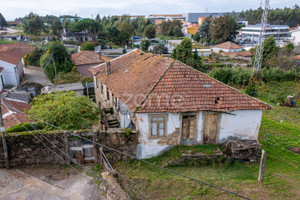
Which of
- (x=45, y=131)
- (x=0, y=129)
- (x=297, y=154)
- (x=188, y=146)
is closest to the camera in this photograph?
(x=0, y=129)

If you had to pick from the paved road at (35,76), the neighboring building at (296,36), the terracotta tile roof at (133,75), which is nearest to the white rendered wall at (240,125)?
the terracotta tile roof at (133,75)

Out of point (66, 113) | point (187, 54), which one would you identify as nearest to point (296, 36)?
point (187, 54)

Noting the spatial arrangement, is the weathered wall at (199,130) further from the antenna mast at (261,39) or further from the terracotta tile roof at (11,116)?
the antenna mast at (261,39)

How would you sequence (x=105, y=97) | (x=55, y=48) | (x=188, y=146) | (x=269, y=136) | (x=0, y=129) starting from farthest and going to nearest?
(x=55, y=48) < (x=105, y=97) < (x=269, y=136) < (x=188, y=146) < (x=0, y=129)

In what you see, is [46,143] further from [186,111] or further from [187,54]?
[187,54]

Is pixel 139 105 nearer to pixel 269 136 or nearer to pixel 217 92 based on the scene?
pixel 217 92

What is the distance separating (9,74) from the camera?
3052 centimetres

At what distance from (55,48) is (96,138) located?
85.1ft

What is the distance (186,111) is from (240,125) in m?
3.39

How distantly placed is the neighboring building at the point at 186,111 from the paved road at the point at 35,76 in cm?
2540

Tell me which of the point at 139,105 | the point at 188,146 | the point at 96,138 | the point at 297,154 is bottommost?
the point at 297,154

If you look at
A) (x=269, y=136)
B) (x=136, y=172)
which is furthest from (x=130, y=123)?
(x=269, y=136)

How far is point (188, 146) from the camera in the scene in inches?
496

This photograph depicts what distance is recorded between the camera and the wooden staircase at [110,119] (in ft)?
53.3
